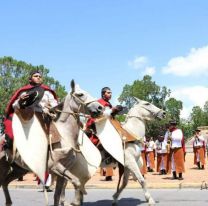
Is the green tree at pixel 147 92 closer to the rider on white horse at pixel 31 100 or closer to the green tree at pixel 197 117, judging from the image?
the green tree at pixel 197 117

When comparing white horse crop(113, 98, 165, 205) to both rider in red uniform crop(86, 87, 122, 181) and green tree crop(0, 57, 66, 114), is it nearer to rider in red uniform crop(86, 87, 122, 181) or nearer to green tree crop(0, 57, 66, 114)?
rider in red uniform crop(86, 87, 122, 181)

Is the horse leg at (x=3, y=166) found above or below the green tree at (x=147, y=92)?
below

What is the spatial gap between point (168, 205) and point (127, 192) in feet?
11.4

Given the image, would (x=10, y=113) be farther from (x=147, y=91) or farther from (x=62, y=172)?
(x=147, y=91)

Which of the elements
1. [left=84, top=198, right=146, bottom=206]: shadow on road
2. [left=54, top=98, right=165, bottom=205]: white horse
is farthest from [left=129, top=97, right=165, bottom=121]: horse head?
[left=84, top=198, right=146, bottom=206]: shadow on road

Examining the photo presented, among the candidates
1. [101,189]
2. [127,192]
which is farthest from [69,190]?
[127,192]

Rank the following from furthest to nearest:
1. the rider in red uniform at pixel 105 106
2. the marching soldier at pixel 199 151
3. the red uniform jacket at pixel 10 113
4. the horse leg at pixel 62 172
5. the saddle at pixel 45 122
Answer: the marching soldier at pixel 199 151, the rider in red uniform at pixel 105 106, the red uniform jacket at pixel 10 113, the horse leg at pixel 62 172, the saddle at pixel 45 122

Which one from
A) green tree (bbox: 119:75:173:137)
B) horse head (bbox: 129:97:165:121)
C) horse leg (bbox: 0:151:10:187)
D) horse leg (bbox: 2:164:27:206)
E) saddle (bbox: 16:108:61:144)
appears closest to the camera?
saddle (bbox: 16:108:61:144)

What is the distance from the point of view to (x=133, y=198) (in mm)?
12289

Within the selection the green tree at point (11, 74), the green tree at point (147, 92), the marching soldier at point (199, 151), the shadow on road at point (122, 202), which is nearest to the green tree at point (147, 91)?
the green tree at point (147, 92)

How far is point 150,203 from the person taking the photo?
10203 millimetres

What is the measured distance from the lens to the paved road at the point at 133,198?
36.6 ft

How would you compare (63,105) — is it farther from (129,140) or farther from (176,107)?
(176,107)

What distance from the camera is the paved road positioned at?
11.2 m
